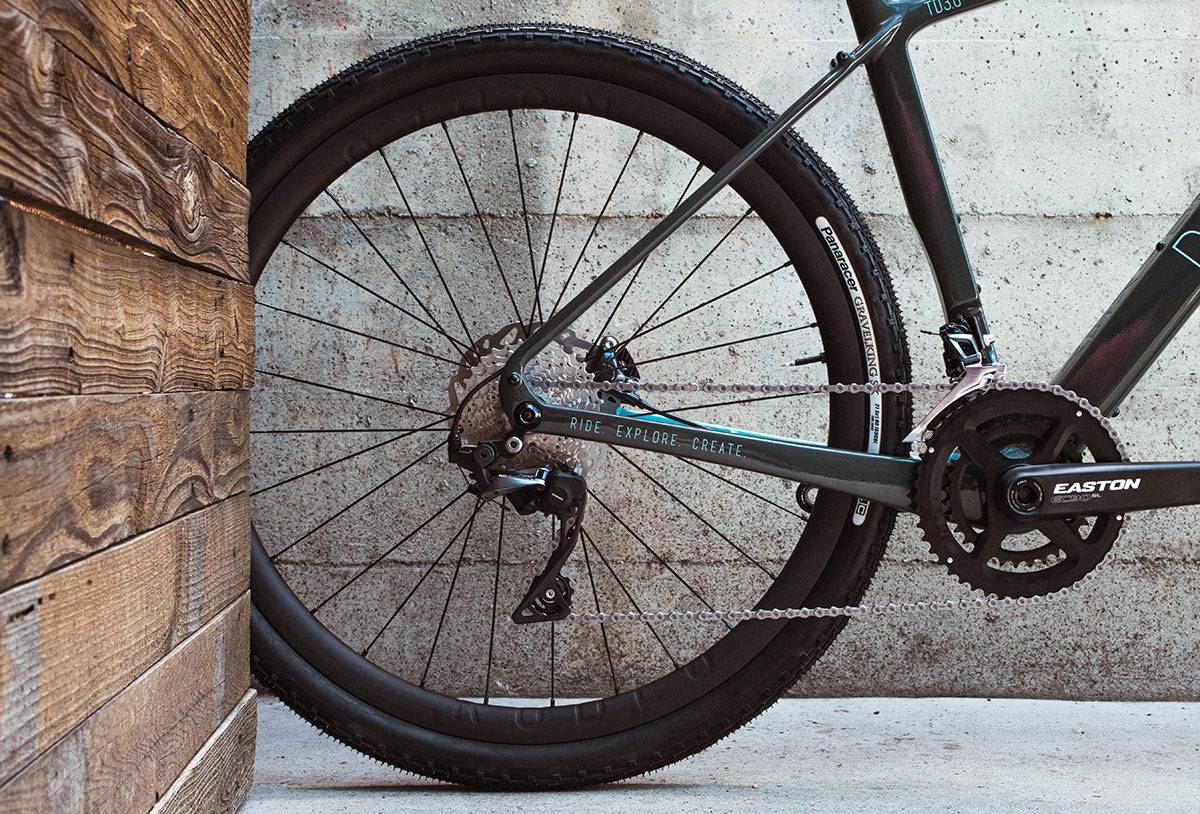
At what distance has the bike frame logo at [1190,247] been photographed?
1.35m

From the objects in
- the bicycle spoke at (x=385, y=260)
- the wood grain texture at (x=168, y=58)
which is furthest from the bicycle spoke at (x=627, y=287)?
the wood grain texture at (x=168, y=58)

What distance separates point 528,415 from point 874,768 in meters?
0.69

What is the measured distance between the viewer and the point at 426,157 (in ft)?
5.97

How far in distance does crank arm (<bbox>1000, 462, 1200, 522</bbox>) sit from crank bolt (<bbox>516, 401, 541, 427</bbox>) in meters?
0.55

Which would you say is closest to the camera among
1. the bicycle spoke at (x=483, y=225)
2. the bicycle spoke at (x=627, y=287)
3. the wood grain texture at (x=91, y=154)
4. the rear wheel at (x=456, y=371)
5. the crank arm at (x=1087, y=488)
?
the wood grain texture at (x=91, y=154)

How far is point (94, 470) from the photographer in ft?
2.56

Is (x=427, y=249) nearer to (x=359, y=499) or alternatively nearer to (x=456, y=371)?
(x=456, y=371)

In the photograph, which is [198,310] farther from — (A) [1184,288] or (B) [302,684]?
(A) [1184,288]

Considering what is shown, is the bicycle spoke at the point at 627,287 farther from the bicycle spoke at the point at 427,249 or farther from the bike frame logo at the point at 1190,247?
the bike frame logo at the point at 1190,247

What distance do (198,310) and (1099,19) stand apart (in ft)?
5.03

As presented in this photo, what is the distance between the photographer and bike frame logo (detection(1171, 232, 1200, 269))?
4.43 ft

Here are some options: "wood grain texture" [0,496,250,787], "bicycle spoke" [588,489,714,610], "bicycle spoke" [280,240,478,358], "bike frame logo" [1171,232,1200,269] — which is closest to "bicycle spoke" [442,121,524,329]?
"bicycle spoke" [280,240,478,358]

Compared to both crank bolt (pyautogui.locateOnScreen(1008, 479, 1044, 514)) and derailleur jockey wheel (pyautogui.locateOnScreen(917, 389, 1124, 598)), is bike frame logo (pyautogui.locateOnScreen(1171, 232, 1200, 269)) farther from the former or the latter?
crank bolt (pyautogui.locateOnScreen(1008, 479, 1044, 514))

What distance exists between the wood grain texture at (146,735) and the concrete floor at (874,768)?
0.23 meters
